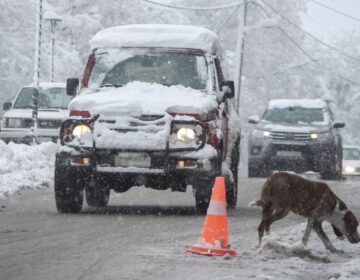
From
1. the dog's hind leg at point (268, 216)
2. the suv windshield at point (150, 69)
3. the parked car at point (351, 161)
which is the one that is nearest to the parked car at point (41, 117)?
the parked car at point (351, 161)

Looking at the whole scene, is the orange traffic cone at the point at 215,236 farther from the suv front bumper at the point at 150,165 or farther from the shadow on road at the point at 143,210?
the shadow on road at the point at 143,210

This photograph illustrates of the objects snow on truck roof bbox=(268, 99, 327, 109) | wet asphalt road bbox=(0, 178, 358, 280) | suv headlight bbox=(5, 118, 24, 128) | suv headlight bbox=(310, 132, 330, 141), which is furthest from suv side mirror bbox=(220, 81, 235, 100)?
suv headlight bbox=(5, 118, 24, 128)

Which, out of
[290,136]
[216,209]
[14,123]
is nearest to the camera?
[216,209]

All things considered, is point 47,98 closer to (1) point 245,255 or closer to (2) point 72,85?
(2) point 72,85

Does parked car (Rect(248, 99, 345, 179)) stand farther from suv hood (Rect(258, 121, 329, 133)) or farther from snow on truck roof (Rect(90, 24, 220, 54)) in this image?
snow on truck roof (Rect(90, 24, 220, 54))

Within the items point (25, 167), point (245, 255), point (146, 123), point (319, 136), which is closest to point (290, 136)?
point (319, 136)

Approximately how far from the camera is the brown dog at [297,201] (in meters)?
8.51

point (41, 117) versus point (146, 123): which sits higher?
point (146, 123)

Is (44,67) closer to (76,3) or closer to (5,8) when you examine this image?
(5,8)

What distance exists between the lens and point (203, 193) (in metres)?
11.6

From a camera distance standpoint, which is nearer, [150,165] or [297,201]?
[297,201]

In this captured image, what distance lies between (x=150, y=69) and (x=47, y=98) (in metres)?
12.7

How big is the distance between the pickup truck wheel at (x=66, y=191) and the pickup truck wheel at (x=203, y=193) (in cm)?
141

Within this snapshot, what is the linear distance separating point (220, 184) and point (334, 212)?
3.32ft
